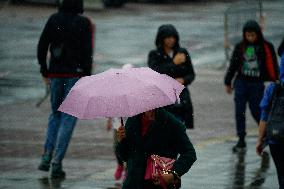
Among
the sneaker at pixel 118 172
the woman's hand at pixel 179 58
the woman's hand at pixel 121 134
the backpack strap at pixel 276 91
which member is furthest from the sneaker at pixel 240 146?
the woman's hand at pixel 121 134

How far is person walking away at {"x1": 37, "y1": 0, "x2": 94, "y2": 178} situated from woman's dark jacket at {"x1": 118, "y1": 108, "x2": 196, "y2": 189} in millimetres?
4656

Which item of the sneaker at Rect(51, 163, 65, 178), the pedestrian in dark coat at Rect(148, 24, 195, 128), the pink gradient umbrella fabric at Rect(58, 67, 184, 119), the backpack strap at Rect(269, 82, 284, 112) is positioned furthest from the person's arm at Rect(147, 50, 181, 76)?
the pink gradient umbrella fabric at Rect(58, 67, 184, 119)

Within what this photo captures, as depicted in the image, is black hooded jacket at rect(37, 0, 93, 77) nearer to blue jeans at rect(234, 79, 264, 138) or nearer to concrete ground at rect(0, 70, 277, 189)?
concrete ground at rect(0, 70, 277, 189)

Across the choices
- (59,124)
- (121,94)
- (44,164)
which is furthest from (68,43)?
(121,94)

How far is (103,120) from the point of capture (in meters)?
17.3

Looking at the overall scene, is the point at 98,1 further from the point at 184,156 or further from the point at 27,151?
the point at 184,156

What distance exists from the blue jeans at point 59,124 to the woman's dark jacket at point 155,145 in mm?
4549

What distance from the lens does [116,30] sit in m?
33.3

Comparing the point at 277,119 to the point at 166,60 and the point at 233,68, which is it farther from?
the point at 233,68

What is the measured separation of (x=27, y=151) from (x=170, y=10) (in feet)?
90.8

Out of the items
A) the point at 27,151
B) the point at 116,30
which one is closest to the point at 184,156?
the point at 27,151

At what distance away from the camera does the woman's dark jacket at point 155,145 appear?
308 inches

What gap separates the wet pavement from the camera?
12.5 m

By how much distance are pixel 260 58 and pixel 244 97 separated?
22.8 inches
